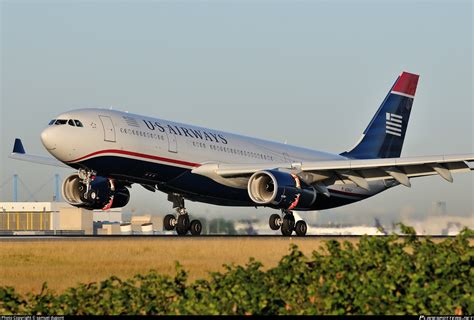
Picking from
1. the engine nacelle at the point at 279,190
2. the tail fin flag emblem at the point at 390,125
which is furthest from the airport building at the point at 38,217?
the engine nacelle at the point at 279,190

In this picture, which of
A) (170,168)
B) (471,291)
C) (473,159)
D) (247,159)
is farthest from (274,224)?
(471,291)

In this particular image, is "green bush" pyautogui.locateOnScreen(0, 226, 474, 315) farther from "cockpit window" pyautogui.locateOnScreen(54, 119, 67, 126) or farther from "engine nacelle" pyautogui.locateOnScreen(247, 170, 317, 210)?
"engine nacelle" pyautogui.locateOnScreen(247, 170, 317, 210)

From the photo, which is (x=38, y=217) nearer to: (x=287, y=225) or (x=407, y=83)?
(x=407, y=83)

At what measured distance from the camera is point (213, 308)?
663 inches

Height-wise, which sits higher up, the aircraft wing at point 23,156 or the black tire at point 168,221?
the aircraft wing at point 23,156

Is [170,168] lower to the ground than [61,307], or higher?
higher

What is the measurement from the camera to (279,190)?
43.2 metres

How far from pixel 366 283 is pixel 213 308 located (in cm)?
274

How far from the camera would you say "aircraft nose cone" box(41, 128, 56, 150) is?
4134 centimetres

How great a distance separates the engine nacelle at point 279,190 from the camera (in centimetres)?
4341

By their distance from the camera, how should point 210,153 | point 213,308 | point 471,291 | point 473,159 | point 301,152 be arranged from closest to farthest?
point 213,308 < point 471,291 < point 473,159 < point 210,153 < point 301,152

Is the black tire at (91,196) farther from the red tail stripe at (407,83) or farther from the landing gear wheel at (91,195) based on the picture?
the red tail stripe at (407,83)

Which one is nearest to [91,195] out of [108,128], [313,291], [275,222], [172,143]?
[108,128]

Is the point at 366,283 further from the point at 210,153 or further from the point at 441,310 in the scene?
the point at 210,153
